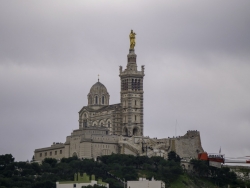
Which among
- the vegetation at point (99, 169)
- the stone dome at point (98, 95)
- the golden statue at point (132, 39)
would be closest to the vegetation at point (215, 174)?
the vegetation at point (99, 169)

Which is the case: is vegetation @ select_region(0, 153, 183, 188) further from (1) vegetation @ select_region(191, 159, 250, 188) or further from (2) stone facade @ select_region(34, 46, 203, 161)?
(2) stone facade @ select_region(34, 46, 203, 161)

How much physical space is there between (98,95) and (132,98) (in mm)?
8264

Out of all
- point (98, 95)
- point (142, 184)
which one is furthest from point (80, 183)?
point (98, 95)

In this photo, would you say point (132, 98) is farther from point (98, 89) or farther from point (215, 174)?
point (215, 174)

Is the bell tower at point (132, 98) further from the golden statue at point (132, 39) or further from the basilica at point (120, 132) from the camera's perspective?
the golden statue at point (132, 39)

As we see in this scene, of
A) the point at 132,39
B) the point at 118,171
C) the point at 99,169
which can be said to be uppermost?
the point at 132,39

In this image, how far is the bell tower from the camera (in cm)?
19188

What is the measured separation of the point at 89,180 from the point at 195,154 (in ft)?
126

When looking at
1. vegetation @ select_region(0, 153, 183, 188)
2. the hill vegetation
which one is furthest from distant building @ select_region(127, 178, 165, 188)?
the hill vegetation

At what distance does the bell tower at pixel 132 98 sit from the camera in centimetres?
19188

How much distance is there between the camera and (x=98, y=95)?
650ft

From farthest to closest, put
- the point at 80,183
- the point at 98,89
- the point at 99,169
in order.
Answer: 1. the point at 98,89
2. the point at 99,169
3. the point at 80,183

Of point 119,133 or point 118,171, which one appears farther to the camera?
point 119,133

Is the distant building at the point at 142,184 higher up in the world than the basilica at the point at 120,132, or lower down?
lower down
